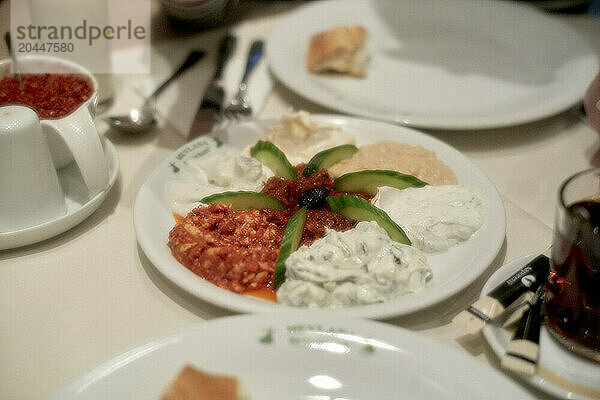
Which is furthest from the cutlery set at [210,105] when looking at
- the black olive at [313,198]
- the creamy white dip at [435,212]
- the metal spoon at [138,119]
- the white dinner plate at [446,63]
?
the creamy white dip at [435,212]

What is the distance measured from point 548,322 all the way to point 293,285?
18.7 inches

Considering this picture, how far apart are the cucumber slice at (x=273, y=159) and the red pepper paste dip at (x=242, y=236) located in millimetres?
79

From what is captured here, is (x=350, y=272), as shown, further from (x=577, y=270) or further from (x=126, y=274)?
(x=126, y=274)

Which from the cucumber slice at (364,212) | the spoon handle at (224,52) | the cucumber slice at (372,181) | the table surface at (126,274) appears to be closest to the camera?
the table surface at (126,274)

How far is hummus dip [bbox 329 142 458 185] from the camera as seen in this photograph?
1.52m

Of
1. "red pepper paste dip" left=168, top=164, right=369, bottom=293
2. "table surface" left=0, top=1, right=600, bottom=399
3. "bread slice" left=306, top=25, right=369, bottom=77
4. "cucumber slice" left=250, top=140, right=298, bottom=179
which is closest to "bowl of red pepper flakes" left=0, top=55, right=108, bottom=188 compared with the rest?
"table surface" left=0, top=1, right=600, bottom=399

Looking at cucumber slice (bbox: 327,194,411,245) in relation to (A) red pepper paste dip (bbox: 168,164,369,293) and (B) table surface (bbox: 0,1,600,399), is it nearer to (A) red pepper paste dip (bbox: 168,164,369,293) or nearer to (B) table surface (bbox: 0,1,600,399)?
(A) red pepper paste dip (bbox: 168,164,369,293)

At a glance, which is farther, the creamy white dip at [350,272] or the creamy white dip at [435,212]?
the creamy white dip at [435,212]

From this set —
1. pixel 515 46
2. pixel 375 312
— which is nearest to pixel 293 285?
pixel 375 312

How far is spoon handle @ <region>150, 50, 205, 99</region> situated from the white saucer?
344 millimetres

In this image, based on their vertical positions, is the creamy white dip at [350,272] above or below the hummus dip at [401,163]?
above

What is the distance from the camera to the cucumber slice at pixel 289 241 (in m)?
1.21

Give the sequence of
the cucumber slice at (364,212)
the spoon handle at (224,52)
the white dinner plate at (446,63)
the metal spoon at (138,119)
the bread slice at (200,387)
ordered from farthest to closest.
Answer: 1. the spoon handle at (224,52)
2. the white dinner plate at (446,63)
3. the metal spoon at (138,119)
4. the cucumber slice at (364,212)
5. the bread slice at (200,387)

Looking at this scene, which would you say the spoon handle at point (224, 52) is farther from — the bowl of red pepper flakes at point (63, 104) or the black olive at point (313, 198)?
the black olive at point (313, 198)
